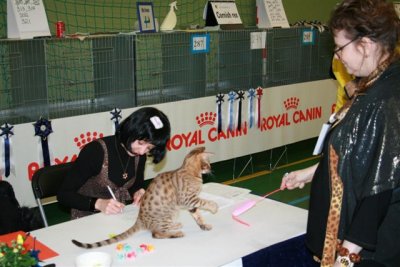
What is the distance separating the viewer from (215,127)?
17.8ft

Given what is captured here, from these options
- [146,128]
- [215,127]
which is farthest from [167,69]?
[146,128]

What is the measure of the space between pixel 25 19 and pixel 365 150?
3272 millimetres

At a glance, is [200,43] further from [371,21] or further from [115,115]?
[371,21]

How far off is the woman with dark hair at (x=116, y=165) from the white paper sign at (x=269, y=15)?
12.0 ft

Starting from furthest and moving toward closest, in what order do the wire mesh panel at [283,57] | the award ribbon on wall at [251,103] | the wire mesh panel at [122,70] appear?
the wire mesh panel at [283,57] < the award ribbon on wall at [251,103] < the wire mesh panel at [122,70]

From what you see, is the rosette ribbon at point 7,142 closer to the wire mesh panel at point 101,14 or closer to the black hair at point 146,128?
the wire mesh panel at point 101,14

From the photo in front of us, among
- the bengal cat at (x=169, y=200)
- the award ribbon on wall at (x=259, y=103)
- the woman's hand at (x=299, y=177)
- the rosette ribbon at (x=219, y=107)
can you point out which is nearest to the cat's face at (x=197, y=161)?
the bengal cat at (x=169, y=200)

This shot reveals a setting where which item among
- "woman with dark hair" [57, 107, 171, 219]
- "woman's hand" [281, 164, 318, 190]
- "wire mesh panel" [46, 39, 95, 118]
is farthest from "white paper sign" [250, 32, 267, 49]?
"woman's hand" [281, 164, 318, 190]

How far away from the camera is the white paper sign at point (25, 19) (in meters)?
4.07

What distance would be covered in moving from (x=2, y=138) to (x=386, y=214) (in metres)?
3.09

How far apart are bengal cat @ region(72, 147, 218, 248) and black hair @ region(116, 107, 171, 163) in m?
0.30

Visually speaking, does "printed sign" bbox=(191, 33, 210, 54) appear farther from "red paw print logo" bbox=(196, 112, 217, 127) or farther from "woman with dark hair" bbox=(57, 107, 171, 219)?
"woman with dark hair" bbox=(57, 107, 171, 219)

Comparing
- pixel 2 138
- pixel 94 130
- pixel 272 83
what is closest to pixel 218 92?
pixel 272 83

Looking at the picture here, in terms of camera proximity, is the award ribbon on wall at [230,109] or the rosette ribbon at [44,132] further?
the award ribbon on wall at [230,109]
